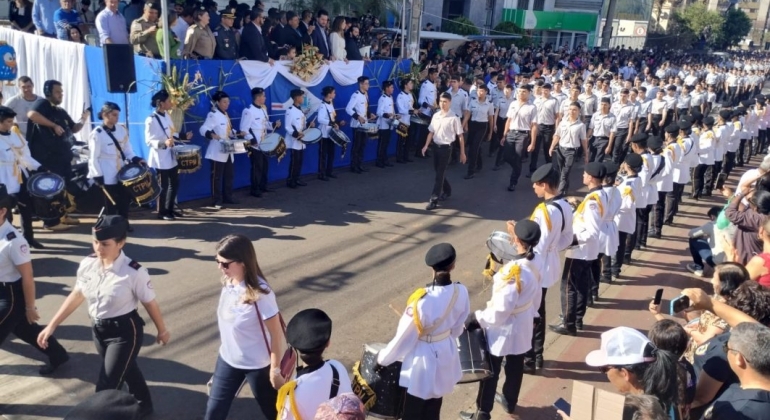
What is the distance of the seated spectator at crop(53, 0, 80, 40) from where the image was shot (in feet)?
37.5

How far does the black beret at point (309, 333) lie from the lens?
3291 millimetres

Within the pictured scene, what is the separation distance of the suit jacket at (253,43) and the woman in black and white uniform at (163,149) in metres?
2.79

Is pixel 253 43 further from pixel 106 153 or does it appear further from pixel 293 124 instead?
pixel 106 153

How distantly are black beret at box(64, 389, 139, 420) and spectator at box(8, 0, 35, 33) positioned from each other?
1306cm

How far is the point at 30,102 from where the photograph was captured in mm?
8742

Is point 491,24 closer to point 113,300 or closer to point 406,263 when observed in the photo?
point 406,263

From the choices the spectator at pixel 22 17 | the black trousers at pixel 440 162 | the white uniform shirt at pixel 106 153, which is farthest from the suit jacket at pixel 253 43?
the spectator at pixel 22 17

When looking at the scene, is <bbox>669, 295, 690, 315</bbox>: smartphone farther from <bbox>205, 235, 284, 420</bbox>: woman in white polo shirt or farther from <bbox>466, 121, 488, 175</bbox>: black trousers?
<bbox>466, 121, 488, 175</bbox>: black trousers

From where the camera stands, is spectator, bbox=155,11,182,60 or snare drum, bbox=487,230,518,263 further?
spectator, bbox=155,11,182,60

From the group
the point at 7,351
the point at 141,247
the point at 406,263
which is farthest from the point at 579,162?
the point at 7,351

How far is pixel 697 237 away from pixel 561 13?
1548 inches

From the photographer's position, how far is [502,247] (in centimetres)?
544

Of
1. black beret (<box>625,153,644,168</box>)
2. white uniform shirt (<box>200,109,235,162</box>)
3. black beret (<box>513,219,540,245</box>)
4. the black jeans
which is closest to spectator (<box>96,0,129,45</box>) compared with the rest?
white uniform shirt (<box>200,109,235,162</box>)

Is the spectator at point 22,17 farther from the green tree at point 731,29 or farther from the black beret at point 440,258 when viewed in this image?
the green tree at point 731,29
